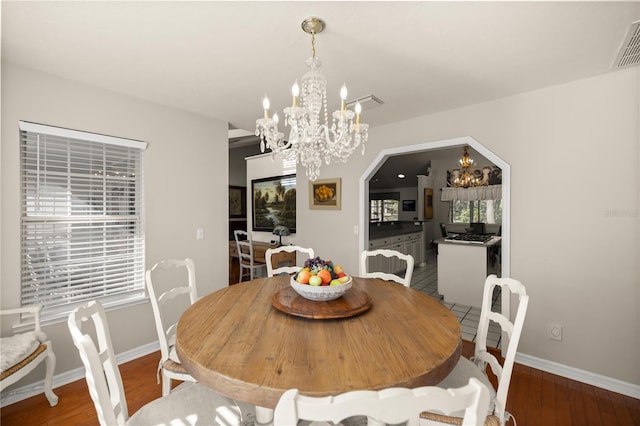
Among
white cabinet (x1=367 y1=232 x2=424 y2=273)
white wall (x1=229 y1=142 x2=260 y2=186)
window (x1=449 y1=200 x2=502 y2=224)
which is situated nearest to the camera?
white cabinet (x1=367 y1=232 x2=424 y2=273)

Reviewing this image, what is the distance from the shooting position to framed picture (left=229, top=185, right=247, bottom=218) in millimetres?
6953

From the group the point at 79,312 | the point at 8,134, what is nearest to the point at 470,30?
the point at 79,312

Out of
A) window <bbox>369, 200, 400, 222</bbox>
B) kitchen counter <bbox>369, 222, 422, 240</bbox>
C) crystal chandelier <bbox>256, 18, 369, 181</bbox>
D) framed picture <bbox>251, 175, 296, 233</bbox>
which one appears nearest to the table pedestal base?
crystal chandelier <bbox>256, 18, 369, 181</bbox>

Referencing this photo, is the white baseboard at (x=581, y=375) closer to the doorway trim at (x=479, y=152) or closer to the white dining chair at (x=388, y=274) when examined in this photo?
the doorway trim at (x=479, y=152)

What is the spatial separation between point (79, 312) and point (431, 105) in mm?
3048

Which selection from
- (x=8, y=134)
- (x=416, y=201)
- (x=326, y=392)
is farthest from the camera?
(x=416, y=201)

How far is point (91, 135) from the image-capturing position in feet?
7.91

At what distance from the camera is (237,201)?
23.4ft

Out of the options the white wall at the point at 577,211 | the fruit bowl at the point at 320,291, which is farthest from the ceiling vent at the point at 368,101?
the fruit bowl at the point at 320,291

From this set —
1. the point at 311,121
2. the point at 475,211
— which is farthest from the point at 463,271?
the point at 475,211

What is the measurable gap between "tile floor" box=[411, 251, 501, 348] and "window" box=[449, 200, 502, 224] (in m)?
2.48

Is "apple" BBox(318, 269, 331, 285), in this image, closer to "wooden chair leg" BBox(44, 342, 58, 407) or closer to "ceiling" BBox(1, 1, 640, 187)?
"ceiling" BBox(1, 1, 640, 187)

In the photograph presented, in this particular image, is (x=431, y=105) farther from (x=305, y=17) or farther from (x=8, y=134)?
(x=8, y=134)

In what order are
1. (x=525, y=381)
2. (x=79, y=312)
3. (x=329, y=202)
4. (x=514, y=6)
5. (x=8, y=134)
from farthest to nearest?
(x=329, y=202) < (x=525, y=381) < (x=8, y=134) < (x=514, y=6) < (x=79, y=312)
